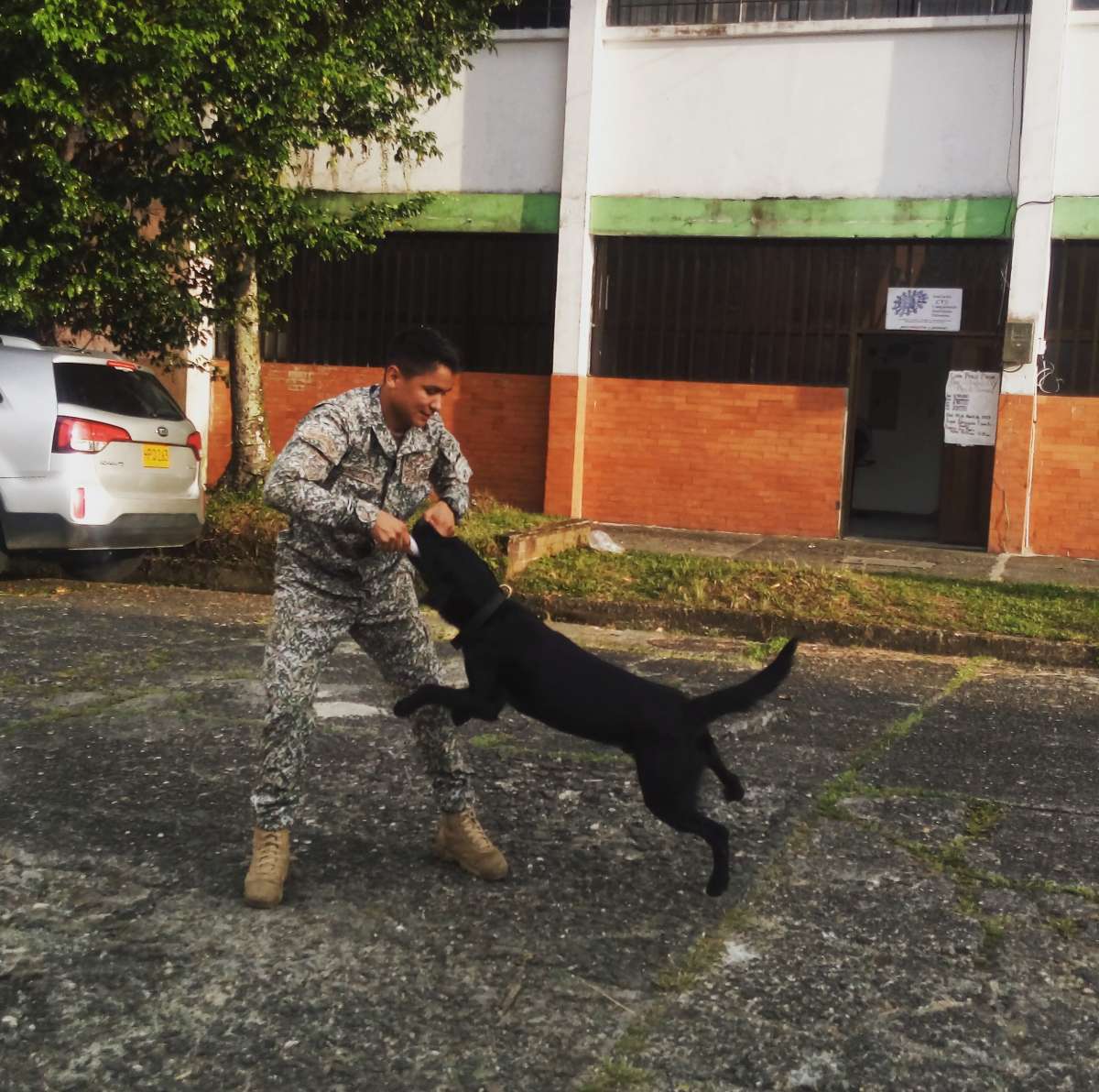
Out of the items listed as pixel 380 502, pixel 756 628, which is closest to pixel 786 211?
pixel 756 628

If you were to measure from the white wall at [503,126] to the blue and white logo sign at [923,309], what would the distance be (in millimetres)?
3805

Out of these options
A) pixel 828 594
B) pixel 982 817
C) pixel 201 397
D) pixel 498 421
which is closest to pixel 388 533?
pixel 982 817

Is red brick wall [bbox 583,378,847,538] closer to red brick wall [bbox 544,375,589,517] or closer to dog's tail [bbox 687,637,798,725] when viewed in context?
red brick wall [bbox 544,375,589,517]

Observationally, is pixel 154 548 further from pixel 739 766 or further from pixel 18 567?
pixel 739 766

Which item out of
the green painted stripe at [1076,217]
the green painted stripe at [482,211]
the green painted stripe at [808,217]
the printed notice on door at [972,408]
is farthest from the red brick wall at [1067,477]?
the green painted stripe at [482,211]

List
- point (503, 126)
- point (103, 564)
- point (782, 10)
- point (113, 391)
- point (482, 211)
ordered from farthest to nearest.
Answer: point (482, 211)
point (503, 126)
point (782, 10)
point (103, 564)
point (113, 391)

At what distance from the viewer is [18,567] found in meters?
10.5

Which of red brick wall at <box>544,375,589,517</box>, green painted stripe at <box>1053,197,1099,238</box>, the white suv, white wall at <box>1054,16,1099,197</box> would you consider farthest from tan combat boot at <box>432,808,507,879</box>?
white wall at <box>1054,16,1099,197</box>

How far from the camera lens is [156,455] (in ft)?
31.2

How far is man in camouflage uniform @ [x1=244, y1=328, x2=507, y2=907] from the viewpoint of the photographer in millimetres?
3908

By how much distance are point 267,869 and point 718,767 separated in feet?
4.38

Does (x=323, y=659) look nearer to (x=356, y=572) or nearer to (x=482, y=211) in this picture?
(x=356, y=572)

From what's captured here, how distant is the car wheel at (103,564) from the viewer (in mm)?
10461

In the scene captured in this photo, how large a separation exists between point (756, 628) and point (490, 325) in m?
7.05
